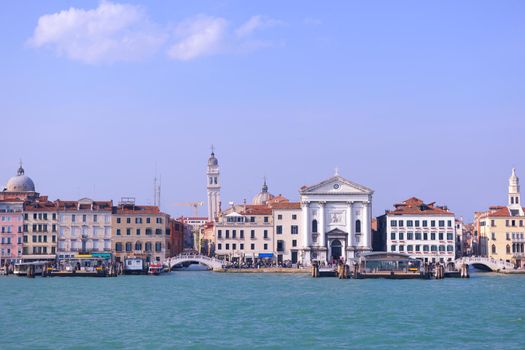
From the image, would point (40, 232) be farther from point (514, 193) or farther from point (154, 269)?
point (514, 193)

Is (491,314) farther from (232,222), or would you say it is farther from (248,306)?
(232,222)

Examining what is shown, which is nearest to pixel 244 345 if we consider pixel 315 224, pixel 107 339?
pixel 107 339

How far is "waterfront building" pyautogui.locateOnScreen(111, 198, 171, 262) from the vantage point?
81.6 m

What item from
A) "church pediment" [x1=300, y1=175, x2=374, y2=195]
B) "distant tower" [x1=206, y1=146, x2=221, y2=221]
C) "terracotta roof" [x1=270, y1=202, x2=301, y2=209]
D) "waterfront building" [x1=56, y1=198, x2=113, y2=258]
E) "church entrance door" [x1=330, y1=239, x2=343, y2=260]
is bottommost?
"church entrance door" [x1=330, y1=239, x2=343, y2=260]

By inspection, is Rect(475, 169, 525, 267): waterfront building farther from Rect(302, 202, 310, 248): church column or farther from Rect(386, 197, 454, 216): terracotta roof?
Rect(302, 202, 310, 248): church column

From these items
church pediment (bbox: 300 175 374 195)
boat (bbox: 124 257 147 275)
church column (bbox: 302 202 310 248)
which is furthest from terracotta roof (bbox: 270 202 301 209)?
boat (bbox: 124 257 147 275)

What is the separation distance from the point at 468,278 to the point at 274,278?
14475 millimetres

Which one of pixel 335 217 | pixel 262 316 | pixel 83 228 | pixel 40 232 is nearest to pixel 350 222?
pixel 335 217

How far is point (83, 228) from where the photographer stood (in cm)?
8100

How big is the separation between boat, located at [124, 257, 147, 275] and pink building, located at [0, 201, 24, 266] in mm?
10455

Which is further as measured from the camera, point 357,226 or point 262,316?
point 357,226

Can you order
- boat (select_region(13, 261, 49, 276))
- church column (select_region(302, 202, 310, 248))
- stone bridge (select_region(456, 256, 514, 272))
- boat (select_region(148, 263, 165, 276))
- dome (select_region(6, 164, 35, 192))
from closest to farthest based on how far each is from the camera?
boat (select_region(13, 261, 49, 276)) < boat (select_region(148, 263, 165, 276)) < stone bridge (select_region(456, 256, 514, 272)) < church column (select_region(302, 202, 310, 248)) < dome (select_region(6, 164, 35, 192))

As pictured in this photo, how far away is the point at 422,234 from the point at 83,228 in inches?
1162

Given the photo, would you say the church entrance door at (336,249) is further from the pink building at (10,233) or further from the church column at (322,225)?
the pink building at (10,233)
